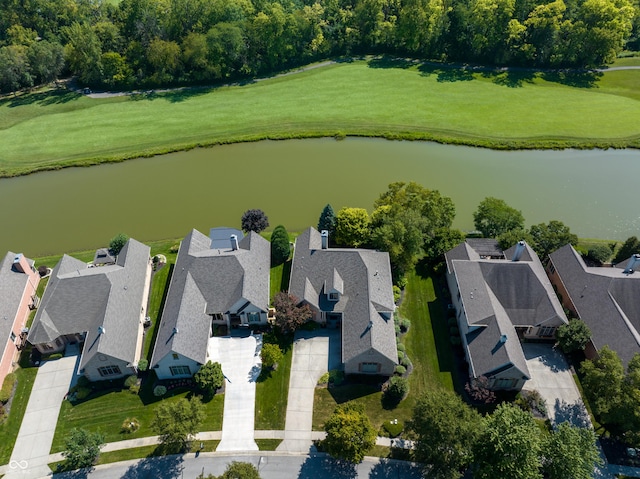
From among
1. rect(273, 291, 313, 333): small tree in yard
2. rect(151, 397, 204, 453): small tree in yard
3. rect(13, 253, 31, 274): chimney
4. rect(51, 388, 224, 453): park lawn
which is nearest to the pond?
rect(13, 253, 31, 274): chimney

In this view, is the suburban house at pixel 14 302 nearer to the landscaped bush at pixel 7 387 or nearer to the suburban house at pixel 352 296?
the landscaped bush at pixel 7 387

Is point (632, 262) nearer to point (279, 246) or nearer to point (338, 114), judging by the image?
point (279, 246)

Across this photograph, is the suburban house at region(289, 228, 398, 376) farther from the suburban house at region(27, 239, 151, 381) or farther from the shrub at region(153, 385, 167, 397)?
the suburban house at region(27, 239, 151, 381)

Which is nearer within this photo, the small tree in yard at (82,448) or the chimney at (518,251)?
the small tree in yard at (82,448)

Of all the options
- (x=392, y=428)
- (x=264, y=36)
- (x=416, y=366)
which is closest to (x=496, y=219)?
(x=416, y=366)

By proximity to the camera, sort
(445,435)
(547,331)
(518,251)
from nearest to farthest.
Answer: (445,435)
(547,331)
(518,251)

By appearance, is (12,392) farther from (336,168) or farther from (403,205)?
(336,168)

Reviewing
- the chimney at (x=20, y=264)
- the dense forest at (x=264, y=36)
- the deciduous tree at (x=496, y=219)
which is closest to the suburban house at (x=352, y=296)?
the deciduous tree at (x=496, y=219)
